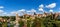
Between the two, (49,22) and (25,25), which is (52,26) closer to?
(49,22)

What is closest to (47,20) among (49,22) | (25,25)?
(49,22)

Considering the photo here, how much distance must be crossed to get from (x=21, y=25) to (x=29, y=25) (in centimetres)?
5

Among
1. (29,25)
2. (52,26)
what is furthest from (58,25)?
(29,25)

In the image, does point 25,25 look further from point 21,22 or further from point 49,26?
point 49,26

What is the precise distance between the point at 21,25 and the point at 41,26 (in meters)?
0.12

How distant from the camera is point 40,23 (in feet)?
1.79

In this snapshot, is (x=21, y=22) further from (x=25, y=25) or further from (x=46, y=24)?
(x=46, y=24)

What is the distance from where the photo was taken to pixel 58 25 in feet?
1.78

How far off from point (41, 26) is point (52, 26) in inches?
2.3

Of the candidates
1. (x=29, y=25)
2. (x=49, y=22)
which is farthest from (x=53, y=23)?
(x=29, y=25)

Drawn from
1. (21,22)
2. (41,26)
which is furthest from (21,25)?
(41,26)

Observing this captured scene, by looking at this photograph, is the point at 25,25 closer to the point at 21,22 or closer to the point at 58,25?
the point at 21,22

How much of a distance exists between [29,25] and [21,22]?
0.05 meters

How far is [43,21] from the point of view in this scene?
0.56m
